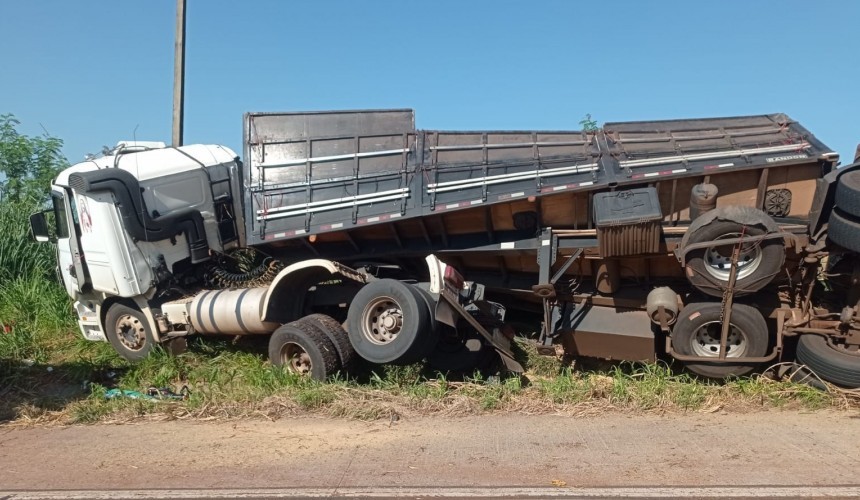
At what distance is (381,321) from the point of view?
6.29 m

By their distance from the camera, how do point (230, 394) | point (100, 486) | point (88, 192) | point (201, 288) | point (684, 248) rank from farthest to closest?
point (201, 288) < point (88, 192) < point (230, 394) < point (684, 248) < point (100, 486)

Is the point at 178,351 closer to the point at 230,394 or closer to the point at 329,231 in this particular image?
the point at 230,394

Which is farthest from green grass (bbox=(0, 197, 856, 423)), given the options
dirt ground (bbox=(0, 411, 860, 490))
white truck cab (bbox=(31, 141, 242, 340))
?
white truck cab (bbox=(31, 141, 242, 340))

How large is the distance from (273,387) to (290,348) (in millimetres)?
477

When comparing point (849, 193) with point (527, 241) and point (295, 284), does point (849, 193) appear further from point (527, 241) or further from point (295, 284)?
point (295, 284)

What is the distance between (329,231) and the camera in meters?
6.80

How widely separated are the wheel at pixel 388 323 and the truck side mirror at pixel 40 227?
435cm

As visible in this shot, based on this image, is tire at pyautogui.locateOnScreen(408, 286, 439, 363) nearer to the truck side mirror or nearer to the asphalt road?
the asphalt road

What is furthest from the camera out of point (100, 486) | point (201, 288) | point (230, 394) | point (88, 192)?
point (201, 288)

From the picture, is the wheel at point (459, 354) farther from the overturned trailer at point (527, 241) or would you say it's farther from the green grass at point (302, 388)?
the green grass at point (302, 388)

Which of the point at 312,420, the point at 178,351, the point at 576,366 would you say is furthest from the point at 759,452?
the point at 178,351

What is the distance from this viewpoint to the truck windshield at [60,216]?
7.78 meters

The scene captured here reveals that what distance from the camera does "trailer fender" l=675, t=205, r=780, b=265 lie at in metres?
5.40

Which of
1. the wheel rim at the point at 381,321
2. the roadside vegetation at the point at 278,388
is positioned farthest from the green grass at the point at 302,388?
the wheel rim at the point at 381,321
